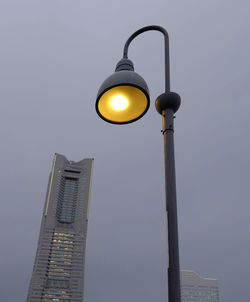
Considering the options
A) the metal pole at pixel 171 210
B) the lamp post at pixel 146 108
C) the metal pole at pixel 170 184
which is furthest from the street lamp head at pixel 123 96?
the metal pole at pixel 171 210

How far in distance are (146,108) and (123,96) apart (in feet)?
0.99

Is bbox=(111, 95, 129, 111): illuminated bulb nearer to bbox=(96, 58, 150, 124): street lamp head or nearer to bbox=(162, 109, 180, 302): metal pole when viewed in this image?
bbox=(96, 58, 150, 124): street lamp head

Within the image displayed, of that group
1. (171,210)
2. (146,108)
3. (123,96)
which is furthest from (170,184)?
(123,96)

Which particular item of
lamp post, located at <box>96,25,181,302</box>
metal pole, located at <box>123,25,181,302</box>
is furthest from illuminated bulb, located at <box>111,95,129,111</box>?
metal pole, located at <box>123,25,181,302</box>

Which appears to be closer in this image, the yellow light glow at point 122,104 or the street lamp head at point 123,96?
the street lamp head at point 123,96

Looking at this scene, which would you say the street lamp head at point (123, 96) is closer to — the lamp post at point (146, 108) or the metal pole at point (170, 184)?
the lamp post at point (146, 108)

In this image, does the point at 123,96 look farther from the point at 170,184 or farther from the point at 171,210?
the point at 171,210

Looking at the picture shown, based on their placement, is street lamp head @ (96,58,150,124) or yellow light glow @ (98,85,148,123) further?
yellow light glow @ (98,85,148,123)

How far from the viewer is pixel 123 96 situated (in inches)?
137

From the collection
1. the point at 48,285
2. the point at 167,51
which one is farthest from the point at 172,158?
the point at 48,285

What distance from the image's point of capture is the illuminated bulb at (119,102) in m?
3.48

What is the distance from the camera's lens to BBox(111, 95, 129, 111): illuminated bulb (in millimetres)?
3481

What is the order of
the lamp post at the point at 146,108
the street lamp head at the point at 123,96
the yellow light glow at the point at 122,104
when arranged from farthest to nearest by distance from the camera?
1. the yellow light glow at the point at 122,104
2. the street lamp head at the point at 123,96
3. the lamp post at the point at 146,108

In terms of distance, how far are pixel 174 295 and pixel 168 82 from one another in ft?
7.13
